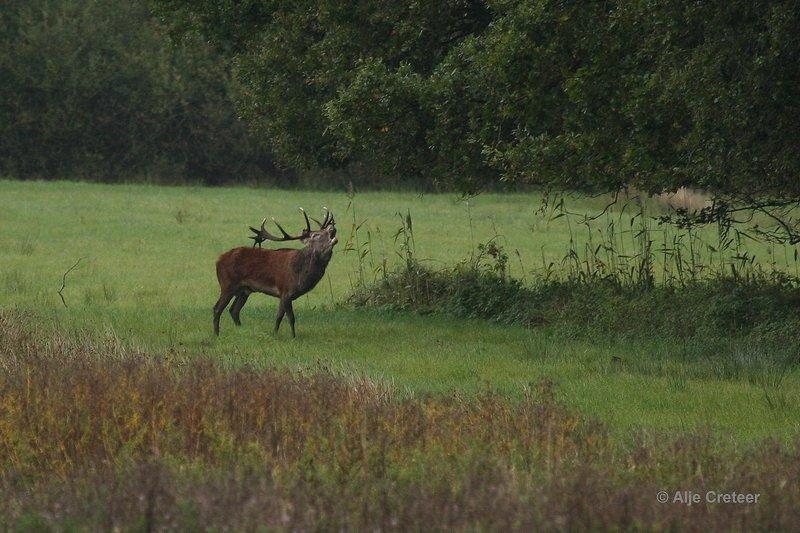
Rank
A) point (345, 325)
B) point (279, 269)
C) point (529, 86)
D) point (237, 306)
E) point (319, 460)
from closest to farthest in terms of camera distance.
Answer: point (319, 460) < point (529, 86) < point (279, 269) < point (345, 325) < point (237, 306)

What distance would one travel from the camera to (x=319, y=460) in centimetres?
757

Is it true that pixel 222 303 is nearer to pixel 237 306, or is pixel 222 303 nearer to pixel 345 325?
pixel 237 306

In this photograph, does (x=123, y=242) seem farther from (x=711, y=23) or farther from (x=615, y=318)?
(x=711, y=23)

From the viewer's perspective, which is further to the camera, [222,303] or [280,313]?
[222,303]

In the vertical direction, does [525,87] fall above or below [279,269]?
above

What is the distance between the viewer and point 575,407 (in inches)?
409

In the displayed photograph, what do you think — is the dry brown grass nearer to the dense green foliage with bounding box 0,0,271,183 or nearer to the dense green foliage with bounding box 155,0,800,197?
the dense green foliage with bounding box 155,0,800,197

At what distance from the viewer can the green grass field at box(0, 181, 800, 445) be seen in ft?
36.3

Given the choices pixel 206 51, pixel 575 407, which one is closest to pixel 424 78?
pixel 575 407

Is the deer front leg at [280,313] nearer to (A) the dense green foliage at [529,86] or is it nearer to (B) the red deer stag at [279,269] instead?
(B) the red deer stag at [279,269]

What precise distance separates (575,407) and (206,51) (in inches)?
2038

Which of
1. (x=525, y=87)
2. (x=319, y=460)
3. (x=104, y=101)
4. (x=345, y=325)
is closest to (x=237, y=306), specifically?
(x=345, y=325)

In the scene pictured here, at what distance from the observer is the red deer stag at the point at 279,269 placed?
15477 millimetres

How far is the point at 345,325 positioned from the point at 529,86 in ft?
14.0
